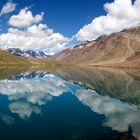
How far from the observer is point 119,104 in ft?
188

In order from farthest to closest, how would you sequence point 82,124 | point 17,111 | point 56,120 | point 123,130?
point 17,111 < point 56,120 < point 82,124 < point 123,130

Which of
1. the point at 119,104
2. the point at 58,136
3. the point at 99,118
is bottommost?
the point at 58,136

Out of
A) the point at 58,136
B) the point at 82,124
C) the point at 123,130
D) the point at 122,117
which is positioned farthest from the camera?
the point at 122,117

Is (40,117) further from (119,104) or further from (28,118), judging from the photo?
(119,104)

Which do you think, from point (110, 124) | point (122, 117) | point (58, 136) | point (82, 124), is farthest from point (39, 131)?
point (122, 117)

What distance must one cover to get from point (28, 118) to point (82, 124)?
321 inches

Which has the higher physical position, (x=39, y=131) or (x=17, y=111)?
(x=17, y=111)

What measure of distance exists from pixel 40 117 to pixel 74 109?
9476 mm

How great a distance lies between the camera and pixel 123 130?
34.0m

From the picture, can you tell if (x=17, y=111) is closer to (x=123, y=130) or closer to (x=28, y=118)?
(x=28, y=118)

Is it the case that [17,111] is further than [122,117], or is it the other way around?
[17,111]

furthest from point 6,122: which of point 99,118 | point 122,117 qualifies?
point 122,117

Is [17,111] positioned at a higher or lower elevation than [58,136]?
higher

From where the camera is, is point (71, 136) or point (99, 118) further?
point (99, 118)
